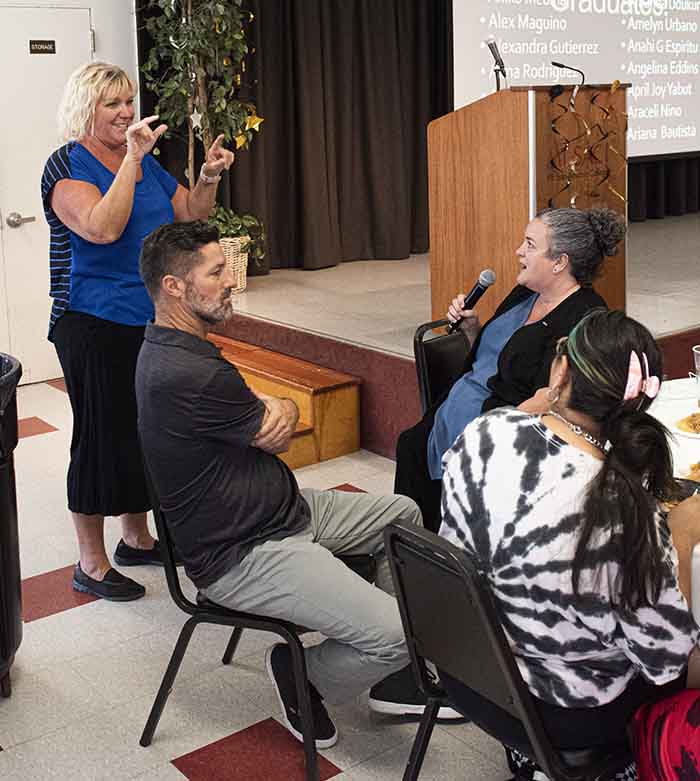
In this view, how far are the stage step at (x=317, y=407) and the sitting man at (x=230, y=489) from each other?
6.51 feet

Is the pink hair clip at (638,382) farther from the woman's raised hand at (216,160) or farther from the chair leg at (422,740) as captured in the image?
the woman's raised hand at (216,160)

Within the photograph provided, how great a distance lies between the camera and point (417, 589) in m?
1.84

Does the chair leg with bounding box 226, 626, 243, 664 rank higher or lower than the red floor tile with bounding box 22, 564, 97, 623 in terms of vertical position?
higher

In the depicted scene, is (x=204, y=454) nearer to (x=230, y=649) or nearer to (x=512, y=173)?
(x=230, y=649)

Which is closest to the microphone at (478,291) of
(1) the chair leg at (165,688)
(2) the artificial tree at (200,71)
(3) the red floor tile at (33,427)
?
(1) the chair leg at (165,688)

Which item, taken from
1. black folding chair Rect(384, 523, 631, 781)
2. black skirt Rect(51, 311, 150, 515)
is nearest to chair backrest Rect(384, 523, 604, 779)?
black folding chair Rect(384, 523, 631, 781)

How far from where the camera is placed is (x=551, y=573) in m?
1.63

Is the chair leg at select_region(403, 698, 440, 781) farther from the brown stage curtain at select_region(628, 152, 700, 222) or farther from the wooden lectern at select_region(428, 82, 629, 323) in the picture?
the brown stage curtain at select_region(628, 152, 700, 222)

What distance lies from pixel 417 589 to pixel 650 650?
1.31 ft

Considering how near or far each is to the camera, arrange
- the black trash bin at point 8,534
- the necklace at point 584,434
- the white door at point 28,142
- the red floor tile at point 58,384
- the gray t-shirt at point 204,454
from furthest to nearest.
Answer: the red floor tile at point 58,384 → the white door at point 28,142 → the black trash bin at point 8,534 → the gray t-shirt at point 204,454 → the necklace at point 584,434

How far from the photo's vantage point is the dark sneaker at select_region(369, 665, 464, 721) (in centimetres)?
247

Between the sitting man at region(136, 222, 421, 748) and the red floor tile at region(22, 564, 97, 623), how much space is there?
1.00m

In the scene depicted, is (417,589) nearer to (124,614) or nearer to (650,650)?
(650,650)

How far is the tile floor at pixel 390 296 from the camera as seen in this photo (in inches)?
193
